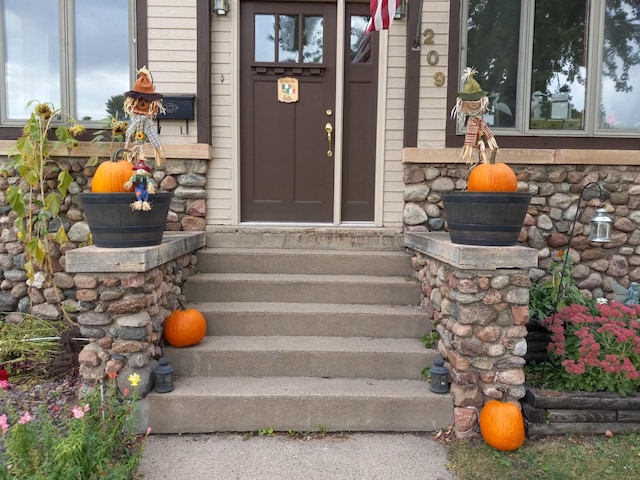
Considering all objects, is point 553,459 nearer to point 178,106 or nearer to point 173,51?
point 178,106

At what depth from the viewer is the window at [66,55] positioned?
4.20 meters

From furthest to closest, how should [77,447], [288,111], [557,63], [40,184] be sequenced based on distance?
[288,111], [557,63], [40,184], [77,447]

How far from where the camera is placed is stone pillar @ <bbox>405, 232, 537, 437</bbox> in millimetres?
2828

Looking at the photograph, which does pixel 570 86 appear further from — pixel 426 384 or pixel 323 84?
pixel 426 384

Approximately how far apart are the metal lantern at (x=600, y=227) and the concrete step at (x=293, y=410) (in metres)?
2.04

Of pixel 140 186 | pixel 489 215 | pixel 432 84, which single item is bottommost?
pixel 489 215

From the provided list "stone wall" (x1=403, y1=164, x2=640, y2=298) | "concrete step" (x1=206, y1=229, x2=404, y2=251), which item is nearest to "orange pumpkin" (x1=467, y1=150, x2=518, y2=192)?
"stone wall" (x1=403, y1=164, x2=640, y2=298)

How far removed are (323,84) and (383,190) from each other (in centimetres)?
111

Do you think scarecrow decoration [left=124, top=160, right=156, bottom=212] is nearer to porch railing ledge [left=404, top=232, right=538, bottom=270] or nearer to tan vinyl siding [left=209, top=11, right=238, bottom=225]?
tan vinyl siding [left=209, top=11, right=238, bottom=225]

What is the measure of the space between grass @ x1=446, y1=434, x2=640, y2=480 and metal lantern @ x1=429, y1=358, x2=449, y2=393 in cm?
30

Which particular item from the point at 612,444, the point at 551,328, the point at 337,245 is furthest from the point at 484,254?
the point at 337,245

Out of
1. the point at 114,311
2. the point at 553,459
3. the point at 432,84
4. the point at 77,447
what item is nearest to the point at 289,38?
the point at 432,84

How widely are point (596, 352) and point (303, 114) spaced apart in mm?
2985

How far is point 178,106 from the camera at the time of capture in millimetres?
4117
